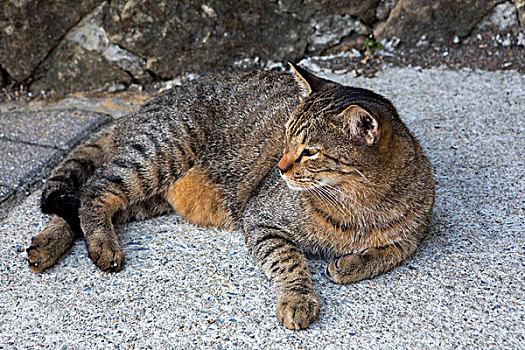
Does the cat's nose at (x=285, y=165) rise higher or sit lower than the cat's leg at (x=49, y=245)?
higher

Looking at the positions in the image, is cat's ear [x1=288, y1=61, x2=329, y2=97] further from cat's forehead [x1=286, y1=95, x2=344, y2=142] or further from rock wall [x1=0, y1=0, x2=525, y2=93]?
rock wall [x1=0, y1=0, x2=525, y2=93]

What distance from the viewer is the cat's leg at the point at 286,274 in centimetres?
268

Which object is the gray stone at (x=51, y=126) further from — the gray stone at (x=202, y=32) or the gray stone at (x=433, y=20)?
the gray stone at (x=433, y=20)

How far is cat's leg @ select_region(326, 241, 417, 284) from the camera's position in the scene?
294 centimetres

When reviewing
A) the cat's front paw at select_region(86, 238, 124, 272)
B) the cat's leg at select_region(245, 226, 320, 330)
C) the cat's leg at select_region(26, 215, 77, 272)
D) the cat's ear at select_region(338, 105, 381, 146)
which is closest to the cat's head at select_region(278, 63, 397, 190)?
the cat's ear at select_region(338, 105, 381, 146)

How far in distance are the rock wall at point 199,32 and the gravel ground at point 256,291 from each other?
6.11 feet

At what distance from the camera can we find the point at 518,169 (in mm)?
3791

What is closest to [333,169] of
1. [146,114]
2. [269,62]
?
[146,114]

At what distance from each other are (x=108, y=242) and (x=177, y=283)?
1.78ft

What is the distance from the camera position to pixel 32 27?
194 inches

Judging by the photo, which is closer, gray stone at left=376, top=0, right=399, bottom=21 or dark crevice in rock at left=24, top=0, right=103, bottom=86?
dark crevice in rock at left=24, top=0, right=103, bottom=86

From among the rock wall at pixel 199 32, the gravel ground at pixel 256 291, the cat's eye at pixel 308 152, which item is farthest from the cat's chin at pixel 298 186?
the rock wall at pixel 199 32

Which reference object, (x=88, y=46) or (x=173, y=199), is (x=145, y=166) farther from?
(x=88, y=46)

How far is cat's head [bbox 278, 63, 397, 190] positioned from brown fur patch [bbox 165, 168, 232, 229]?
31.1 inches
